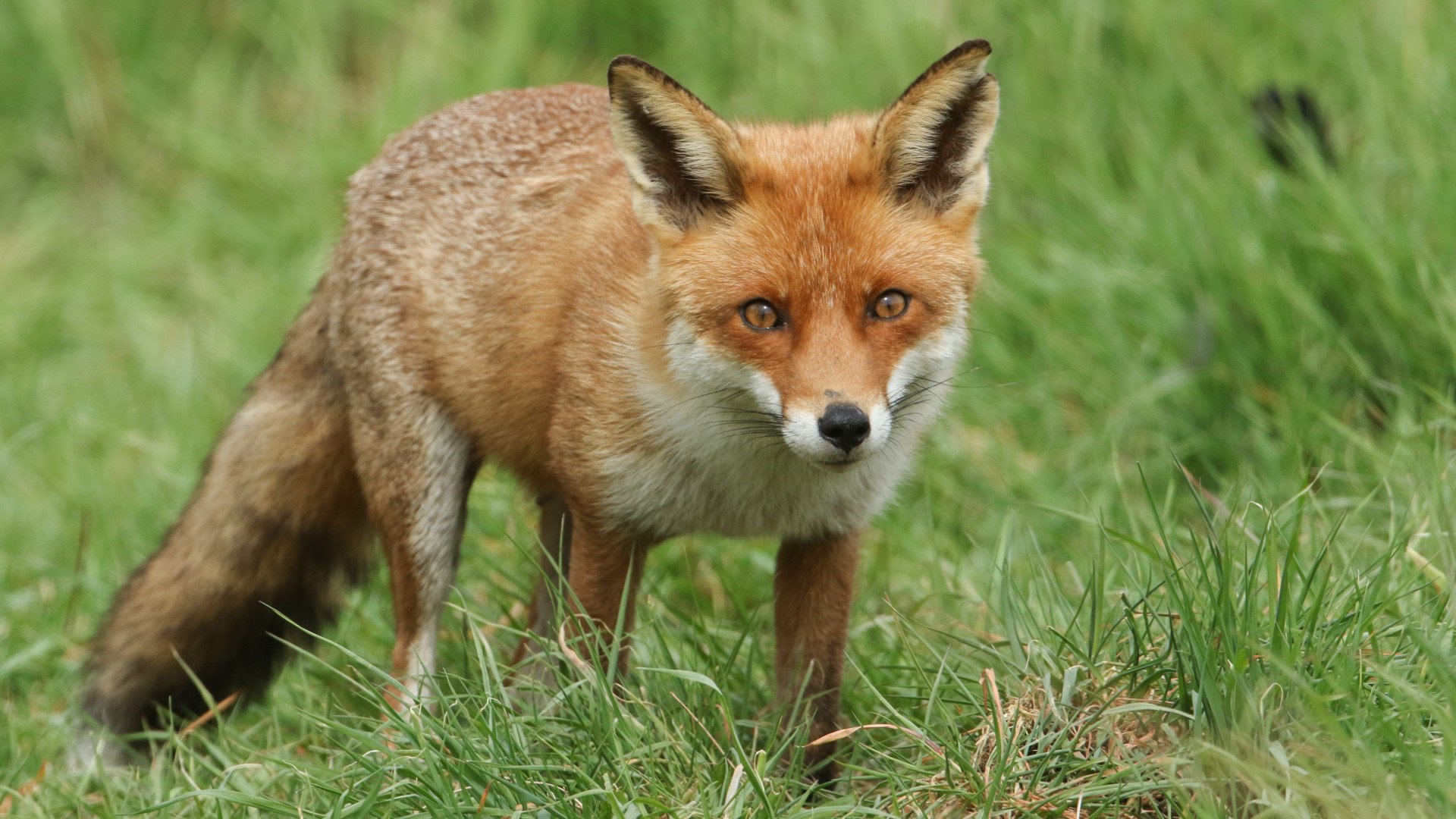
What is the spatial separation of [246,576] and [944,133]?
2.42m

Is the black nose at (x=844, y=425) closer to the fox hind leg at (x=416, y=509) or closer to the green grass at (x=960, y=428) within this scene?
the green grass at (x=960, y=428)

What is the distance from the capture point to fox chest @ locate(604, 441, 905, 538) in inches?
136

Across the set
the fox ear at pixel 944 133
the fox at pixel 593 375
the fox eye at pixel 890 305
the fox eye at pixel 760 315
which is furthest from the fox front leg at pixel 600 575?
the fox ear at pixel 944 133

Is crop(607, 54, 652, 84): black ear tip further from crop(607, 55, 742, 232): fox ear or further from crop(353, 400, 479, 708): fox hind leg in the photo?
crop(353, 400, 479, 708): fox hind leg

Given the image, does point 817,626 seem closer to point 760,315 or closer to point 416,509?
point 760,315

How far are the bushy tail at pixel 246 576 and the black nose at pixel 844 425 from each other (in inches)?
75.4

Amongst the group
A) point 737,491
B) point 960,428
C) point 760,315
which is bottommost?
point 960,428

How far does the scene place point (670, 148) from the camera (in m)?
3.41

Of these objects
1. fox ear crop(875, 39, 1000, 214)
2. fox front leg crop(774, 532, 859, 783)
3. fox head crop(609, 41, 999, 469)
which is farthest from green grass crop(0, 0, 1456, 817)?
fox ear crop(875, 39, 1000, 214)

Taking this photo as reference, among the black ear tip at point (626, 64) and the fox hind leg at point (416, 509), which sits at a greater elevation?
the black ear tip at point (626, 64)

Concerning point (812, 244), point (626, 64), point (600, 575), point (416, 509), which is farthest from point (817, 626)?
point (626, 64)

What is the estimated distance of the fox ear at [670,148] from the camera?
328 cm

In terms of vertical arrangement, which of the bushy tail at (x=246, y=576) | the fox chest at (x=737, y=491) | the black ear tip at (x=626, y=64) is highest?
the black ear tip at (x=626, y=64)

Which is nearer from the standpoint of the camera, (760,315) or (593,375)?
(760,315)
